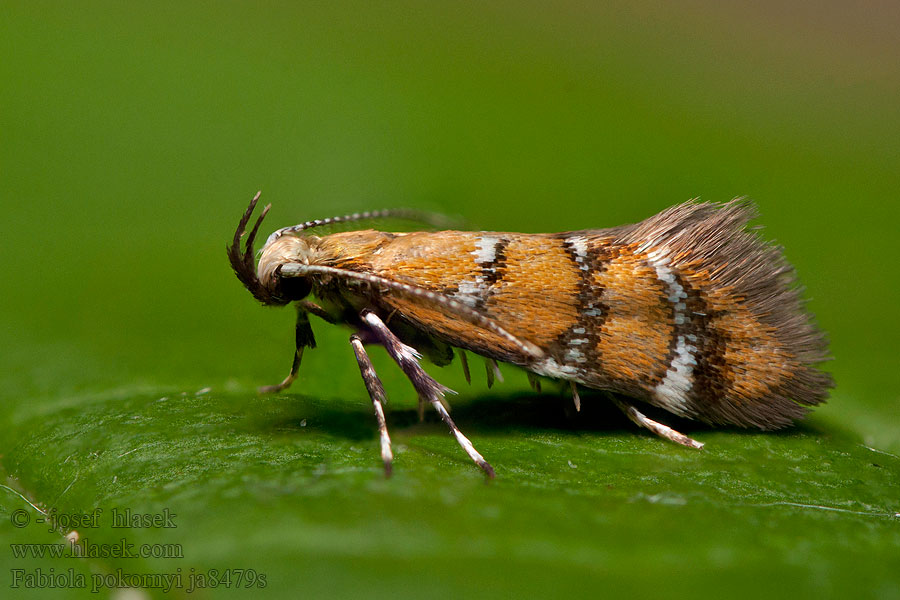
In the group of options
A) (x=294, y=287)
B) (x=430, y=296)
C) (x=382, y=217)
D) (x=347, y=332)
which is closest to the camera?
(x=430, y=296)

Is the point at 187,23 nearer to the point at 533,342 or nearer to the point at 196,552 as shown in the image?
the point at 533,342

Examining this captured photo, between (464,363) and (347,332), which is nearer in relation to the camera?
(464,363)

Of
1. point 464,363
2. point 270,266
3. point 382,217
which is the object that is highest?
point 382,217

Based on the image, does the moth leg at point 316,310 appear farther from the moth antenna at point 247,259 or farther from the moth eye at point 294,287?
the moth antenna at point 247,259

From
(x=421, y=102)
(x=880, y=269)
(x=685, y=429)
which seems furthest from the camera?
(x=421, y=102)

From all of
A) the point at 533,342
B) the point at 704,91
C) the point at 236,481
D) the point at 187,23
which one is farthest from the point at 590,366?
the point at 704,91

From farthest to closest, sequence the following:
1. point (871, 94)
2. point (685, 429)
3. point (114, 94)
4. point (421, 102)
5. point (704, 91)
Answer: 1. point (871, 94)
2. point (704, 91)
3. point (421, 102)
4. point (114, 94)
5. point (685, 429)

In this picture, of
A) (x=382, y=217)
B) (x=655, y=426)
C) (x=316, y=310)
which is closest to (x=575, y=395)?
(x=655, y=426)

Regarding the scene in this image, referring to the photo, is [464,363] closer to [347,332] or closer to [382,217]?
[347,332]
